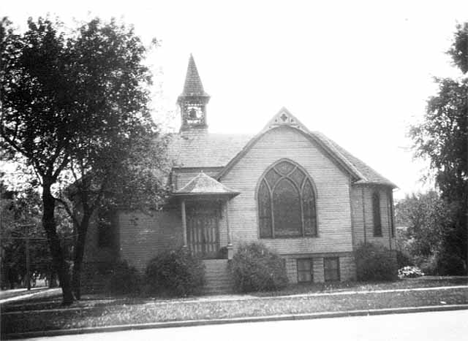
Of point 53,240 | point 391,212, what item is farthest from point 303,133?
point 53,240

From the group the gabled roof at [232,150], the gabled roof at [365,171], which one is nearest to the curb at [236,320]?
the gabled roof at [232,150]

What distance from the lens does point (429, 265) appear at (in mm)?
36250

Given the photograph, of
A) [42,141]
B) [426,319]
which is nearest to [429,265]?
[426,319]

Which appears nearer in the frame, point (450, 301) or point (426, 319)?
point (426, 319)

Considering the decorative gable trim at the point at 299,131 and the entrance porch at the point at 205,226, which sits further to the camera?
the decorative gable trim at the point at 299,131

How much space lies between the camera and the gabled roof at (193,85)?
37.4m

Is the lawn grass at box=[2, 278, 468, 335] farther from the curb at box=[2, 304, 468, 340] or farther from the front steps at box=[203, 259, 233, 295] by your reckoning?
the front steps at box=[203, 259, 233, 295]

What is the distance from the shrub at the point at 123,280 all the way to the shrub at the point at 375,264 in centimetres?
1184

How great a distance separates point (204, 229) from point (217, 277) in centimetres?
390

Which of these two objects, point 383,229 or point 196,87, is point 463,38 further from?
point 196,87

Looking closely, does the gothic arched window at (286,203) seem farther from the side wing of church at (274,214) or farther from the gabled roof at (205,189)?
the gabled roof at (205,189)

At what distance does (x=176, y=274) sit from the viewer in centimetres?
2461

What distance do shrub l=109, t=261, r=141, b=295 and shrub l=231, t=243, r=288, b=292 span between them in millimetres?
5127

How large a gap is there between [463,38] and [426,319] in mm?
21061
